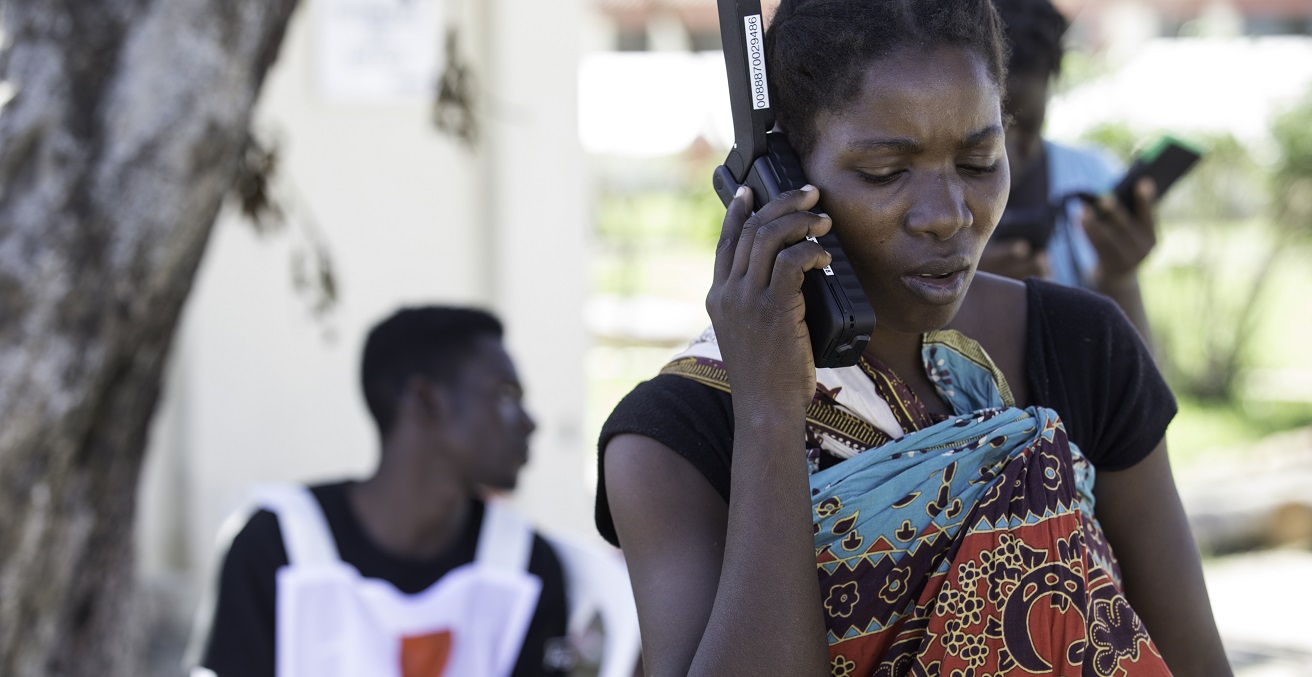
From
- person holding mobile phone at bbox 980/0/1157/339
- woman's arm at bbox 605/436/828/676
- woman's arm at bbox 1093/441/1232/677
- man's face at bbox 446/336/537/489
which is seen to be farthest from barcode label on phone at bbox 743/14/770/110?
man's face at bbox 446/336/537/489

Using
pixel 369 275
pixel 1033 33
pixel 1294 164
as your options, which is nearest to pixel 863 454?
pixel 1033 33

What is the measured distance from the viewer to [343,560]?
10.8 ft

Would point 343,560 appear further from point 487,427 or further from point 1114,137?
point 1114,137

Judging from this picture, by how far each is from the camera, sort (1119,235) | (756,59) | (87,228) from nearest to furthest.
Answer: (756,59), (87,228), (1119,235)

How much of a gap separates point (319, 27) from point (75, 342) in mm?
3244

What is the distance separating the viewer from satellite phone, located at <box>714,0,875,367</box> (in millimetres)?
1458

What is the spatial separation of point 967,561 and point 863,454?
6.3 inches

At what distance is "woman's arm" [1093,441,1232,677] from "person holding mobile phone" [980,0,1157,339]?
2.70 feet

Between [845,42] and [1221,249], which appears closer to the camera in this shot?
[845,42]

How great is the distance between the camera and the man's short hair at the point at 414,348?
3.61m

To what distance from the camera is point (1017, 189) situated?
2791 millimetres

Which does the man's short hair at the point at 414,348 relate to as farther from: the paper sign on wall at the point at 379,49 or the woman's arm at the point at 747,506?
the woman's arm at the point at 747,506

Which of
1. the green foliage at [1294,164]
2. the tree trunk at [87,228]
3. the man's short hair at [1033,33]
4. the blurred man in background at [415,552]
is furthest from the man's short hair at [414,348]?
the green foliage at [1294,164]

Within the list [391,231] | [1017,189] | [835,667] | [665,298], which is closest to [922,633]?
[835,667]
